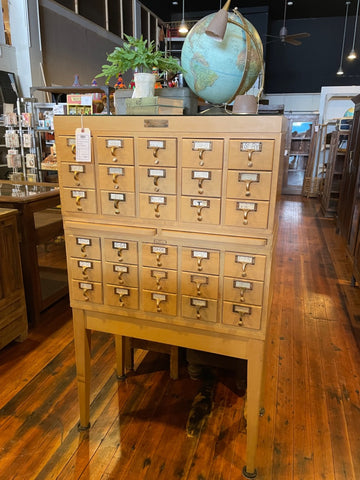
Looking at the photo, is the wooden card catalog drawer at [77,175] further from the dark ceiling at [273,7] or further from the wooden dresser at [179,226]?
the dark ceiling at [273,7]

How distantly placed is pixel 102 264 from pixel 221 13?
940 millimetres

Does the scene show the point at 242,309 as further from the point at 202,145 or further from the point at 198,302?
the point at 202,145

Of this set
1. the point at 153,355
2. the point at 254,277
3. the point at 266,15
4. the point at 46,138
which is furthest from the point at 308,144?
the point at 254,277

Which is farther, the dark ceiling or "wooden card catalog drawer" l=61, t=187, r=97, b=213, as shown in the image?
the dark ceiling

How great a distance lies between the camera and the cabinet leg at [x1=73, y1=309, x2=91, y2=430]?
1.53 meters

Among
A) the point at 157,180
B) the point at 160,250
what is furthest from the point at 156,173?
the point at 160,250

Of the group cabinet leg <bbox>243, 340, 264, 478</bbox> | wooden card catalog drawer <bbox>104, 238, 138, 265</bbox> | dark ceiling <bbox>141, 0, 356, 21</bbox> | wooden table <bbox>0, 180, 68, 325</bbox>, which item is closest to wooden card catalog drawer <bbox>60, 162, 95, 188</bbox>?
wooden card catalog drawer <bbox>104, 238, 138, 265</bbox>

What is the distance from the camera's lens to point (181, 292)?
1.34m

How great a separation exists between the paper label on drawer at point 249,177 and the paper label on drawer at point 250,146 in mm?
Result: 74

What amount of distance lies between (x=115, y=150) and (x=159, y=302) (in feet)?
1.91

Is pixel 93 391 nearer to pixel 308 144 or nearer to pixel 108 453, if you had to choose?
pixel 108 453

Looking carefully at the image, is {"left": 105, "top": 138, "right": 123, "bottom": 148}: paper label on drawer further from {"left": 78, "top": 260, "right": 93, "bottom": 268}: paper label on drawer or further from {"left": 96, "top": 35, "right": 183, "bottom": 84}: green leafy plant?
{"left": 78, "top": 260, "right": 93, "bottom": 268}: paper label on drawer

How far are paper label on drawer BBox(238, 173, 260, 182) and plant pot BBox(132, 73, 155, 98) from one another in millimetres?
470

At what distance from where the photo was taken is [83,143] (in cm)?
127
